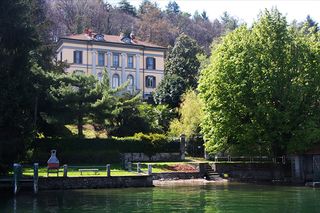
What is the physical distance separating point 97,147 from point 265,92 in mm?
17141

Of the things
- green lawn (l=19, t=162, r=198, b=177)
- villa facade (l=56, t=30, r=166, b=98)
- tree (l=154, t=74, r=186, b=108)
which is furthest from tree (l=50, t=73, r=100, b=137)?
villa facade (l=56, t=30, r=166, b=98)

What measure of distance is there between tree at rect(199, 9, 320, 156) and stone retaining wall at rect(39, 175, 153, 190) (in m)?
8.69

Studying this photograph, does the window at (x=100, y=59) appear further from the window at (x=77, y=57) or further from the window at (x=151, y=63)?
the window at (x=151, y=63)

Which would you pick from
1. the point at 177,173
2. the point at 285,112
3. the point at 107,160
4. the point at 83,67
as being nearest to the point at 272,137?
the point at 285,112

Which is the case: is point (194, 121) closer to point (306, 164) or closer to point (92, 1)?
point (306, 164)

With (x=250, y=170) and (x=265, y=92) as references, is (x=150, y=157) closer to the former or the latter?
(x=250, y=170)

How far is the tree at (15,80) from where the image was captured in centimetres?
2769

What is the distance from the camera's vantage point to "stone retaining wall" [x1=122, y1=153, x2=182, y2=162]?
44059mm

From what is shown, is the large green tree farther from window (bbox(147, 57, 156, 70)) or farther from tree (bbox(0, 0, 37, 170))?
tree (bbox(0, 0, 37, 170))

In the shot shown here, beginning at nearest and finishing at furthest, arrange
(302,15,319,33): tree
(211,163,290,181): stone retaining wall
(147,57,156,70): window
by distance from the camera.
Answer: (211,163,290,181): stone retaining wall, (302,15,319,33): tree, (147,57,156,70): window

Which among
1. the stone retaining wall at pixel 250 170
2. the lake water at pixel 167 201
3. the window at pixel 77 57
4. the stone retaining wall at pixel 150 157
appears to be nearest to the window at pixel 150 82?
the window at pixel 77 57

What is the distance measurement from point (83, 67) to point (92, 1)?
1336 inches

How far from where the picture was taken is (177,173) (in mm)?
37312

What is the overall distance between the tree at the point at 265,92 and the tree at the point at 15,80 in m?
16.1
